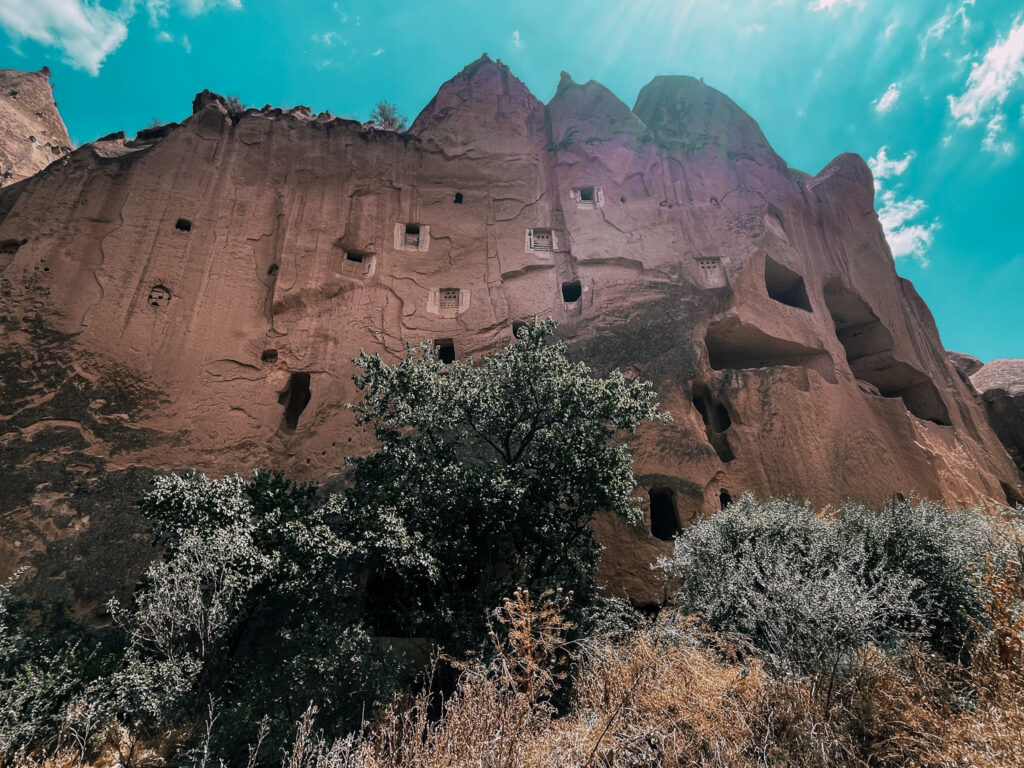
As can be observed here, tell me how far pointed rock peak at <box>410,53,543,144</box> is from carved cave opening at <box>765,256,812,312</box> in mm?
10127

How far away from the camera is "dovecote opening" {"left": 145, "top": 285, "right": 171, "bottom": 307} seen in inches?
542

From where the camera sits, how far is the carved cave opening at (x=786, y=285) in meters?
17.5

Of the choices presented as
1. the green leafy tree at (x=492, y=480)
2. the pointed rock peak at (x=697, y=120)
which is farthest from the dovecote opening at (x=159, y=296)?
the pointed rock peak at (x=697, y=120)

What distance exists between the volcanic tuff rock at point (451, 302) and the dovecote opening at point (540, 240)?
12 centimetres

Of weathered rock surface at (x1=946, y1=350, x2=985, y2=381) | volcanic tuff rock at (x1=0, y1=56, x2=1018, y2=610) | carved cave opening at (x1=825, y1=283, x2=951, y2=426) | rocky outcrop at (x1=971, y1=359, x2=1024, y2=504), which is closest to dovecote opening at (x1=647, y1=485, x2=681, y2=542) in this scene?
volcanic tuff rock at (x1=0, y1=56, x2=1018, y2=610)

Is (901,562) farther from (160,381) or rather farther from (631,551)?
(160,381)

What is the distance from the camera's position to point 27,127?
22.5m

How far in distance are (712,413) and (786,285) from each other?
6930 mm

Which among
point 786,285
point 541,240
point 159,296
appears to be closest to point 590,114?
point 541,240

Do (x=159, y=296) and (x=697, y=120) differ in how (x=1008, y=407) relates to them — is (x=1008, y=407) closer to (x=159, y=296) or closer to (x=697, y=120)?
(x=697, y=120)

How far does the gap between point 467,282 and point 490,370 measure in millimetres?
6783

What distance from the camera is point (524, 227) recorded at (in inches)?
707

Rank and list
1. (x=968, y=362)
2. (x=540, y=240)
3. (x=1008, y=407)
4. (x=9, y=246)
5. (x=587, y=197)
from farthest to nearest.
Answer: (x=968, y=362), (x=587, y=197), (x=1008, y=407), (x=540, y=240), (x=9, y=246)

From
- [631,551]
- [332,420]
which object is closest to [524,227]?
[332,420]
